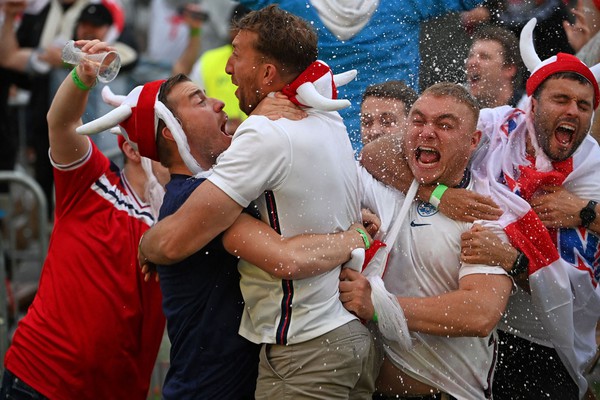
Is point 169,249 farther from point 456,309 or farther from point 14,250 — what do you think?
point 14,250

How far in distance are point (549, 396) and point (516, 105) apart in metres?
1.56

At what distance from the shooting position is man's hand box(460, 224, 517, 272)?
15.0ft

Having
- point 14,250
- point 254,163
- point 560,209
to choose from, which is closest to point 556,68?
point 560,209

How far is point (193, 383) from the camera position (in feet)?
14.6

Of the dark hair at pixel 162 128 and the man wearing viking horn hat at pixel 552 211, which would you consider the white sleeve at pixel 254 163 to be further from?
the man wearing viking horn hat at pixel 552 211

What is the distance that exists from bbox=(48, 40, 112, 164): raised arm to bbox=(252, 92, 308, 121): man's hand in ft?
2.91

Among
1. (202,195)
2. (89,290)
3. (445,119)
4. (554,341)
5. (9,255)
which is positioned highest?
(445,119)

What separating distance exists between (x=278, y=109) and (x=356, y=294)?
765 mm

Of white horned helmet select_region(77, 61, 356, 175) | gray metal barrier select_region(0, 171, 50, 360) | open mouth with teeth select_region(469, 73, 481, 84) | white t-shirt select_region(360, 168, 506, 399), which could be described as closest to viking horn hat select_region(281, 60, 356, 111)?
white horned helmet select_region(77, 61, 356, 175)

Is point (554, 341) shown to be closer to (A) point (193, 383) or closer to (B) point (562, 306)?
(B) point (562, 306)

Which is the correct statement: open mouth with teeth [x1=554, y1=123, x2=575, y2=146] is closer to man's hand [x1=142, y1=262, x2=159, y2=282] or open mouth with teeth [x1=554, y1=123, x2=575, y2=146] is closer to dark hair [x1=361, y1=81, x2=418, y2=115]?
dark hair [x1=361, y1=81, x2=418, y2=115]

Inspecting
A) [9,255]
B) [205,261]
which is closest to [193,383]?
[205,261]

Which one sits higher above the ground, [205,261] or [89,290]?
[205,261]

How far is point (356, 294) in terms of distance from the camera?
4.39 m
